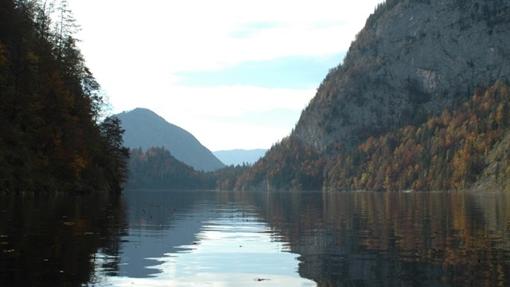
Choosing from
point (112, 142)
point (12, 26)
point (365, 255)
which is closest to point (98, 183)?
point (112, 142)

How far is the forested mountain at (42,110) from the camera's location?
7988cm

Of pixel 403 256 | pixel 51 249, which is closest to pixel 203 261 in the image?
pixel 51 249

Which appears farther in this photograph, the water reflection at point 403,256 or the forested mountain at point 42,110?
the forested mountain at point 42,110

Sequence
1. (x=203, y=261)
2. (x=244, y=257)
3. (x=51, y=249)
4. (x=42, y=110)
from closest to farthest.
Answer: (x=203, y=261), (x=51, y=249), (x=244, y=257), (x=42, y=110)

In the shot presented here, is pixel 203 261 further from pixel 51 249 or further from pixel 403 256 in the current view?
pixel 403 256

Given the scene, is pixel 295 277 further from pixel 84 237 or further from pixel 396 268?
pixel 84 237

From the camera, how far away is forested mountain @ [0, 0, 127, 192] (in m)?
A: 79.9

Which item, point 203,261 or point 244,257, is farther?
point 244,257

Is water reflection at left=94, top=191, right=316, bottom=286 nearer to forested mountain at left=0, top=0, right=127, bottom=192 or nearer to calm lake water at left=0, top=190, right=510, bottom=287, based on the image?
calm lake water at left=0, top=190, right=510, bottom=287

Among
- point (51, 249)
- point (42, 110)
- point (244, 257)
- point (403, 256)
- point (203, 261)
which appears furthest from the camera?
point (42, 110)

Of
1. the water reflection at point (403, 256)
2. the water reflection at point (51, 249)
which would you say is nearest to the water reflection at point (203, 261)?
the water reflection at point (51, 249)

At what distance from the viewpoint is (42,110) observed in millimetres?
90625

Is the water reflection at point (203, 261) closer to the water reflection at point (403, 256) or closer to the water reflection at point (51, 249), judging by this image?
the water reflection at point (51, 249)

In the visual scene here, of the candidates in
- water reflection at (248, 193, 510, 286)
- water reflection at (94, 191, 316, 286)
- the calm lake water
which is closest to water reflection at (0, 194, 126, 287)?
the calm lake water
